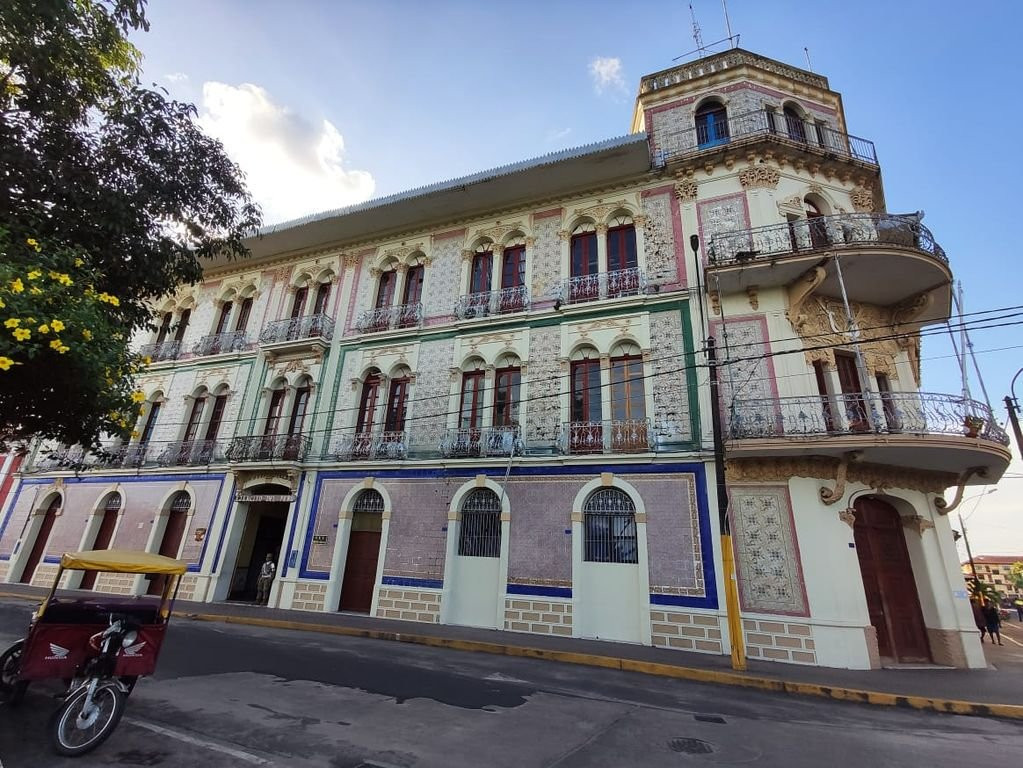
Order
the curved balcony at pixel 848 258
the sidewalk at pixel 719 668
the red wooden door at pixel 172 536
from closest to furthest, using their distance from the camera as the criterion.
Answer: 1. the sidewalk at pixel 719 668
2. the curved balcony at pixel 848 258
3. the red wooden door at pixel 172 536

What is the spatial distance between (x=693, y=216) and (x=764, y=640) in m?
10.7

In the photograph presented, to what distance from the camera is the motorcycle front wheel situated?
4418 mm

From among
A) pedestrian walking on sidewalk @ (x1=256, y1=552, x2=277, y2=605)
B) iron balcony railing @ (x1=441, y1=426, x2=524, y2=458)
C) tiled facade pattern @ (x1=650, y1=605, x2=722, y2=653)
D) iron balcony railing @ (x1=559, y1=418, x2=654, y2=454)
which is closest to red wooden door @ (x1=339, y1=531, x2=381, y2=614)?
pedestrian walking on sidewalk @ (x1=256, y1=552, x2=277, y2=605)

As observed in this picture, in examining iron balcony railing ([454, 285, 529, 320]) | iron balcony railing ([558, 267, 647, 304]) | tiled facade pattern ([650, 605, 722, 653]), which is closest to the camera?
tiled facade pattern ([650, 605, 722, 653])

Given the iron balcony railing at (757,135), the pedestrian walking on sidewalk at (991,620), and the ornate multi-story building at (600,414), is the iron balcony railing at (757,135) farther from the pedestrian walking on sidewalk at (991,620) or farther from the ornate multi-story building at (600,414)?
the pedestrian walking on sidewalk at (991,620)

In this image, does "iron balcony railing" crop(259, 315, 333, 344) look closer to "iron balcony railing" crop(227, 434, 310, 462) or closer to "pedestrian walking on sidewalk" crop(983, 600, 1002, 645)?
"iron balcony railing" crop(227, 434, 310, 462)

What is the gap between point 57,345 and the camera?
5.32 metres

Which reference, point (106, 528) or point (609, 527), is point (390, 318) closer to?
point (609, 527)

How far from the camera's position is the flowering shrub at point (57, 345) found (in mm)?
5242

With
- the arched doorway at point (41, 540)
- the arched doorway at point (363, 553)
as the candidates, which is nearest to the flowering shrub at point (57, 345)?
the arched doorway at point (363, 553)

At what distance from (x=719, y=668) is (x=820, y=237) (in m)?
10.5

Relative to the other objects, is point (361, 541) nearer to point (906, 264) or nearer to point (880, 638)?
point (880, 638)

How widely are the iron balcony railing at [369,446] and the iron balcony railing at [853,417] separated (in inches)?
359

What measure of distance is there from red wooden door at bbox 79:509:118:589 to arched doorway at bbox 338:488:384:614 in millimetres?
9910
